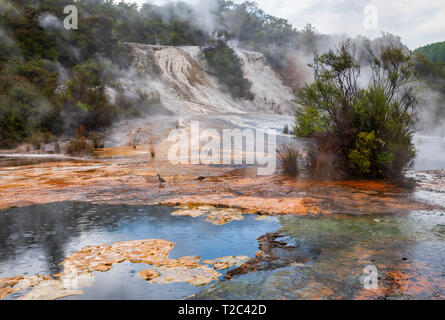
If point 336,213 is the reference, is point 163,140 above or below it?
above

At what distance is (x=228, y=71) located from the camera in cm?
3853

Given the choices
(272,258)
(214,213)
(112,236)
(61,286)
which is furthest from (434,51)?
(61,286)

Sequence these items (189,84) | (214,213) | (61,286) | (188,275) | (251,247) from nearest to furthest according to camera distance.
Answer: (61,286) < (188,275) < (251,247) < (214,213) < (189,84)

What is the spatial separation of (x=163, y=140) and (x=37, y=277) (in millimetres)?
13786

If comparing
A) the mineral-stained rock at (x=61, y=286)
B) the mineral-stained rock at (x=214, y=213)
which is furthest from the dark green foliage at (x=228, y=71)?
the mineral-stained rock at (x=61, y=286)

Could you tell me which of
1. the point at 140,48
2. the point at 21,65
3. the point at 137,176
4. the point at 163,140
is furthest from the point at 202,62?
the point at 137,176

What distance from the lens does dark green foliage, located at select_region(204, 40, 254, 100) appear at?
123ft

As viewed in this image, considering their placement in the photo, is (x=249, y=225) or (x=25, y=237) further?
(x=249, y=225)

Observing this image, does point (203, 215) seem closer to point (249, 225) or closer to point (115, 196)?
point (249, 225)

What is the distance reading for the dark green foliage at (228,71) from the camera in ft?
123

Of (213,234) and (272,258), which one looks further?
(213,234)

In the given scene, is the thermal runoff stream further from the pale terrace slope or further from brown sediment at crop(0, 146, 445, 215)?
the pale terrace slope

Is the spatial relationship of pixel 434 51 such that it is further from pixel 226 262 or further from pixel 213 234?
pixel 226 262
